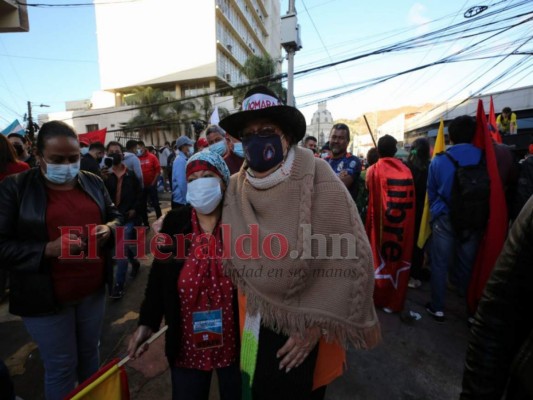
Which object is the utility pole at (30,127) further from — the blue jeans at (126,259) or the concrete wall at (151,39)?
the blue jeans at (126,259)

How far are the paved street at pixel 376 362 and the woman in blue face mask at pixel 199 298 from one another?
0.93 metres

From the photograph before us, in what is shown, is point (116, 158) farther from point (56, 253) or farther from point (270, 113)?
point (270, 113)

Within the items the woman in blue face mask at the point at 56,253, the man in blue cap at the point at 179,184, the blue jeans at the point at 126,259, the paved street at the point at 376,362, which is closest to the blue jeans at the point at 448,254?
the paved street at the point at 376,362

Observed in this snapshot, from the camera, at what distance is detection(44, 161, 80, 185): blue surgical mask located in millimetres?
1673

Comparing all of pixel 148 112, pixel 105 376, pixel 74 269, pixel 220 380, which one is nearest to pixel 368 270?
pixel 220 380

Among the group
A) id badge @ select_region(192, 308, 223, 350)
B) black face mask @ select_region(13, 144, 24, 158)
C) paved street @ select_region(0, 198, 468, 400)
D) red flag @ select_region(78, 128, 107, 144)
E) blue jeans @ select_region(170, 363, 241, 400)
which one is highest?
red flag @ select_region(78, 128, 107, 144)

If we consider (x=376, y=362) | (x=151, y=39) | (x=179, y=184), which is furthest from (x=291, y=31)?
(x=151, y=39)

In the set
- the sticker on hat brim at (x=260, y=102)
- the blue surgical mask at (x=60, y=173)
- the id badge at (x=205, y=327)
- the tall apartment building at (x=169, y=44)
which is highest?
the tall apartment building at (x=169, y=44)

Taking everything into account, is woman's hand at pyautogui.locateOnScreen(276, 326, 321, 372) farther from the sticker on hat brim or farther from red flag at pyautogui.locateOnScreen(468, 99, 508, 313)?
red flag at pyautogui.locateOnScreen(468, 99, 508, 313)

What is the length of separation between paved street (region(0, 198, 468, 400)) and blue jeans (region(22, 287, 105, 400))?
1.82ft

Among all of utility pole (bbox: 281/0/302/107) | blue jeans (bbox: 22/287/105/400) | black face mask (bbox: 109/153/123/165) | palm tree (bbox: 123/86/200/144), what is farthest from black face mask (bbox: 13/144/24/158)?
palm tree (bbox: 123/86/200/144)

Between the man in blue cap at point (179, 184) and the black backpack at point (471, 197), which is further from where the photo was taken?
the man in blue cap at point (179, 184)

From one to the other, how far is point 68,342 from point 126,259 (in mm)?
2080

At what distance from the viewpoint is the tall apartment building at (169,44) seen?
3212 cm
